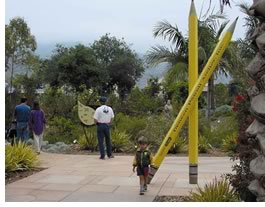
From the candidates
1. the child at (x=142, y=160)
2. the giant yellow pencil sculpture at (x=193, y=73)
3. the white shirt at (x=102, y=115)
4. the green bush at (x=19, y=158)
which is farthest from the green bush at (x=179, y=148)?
the child at (x=142, y=160)

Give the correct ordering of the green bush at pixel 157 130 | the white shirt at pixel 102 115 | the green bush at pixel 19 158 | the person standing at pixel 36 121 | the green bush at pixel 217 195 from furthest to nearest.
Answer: the green bush at pixel 157 130 → the person standing at pixel 36 121 → the white shirt at pixel 102 115 → the green bush at pixel 19 158 → the green bush at pixel 217 195

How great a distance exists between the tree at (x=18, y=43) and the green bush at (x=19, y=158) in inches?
1030

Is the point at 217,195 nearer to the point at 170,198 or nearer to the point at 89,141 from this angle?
the point at 170,198

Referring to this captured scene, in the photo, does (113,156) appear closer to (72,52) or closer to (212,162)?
(212,162)

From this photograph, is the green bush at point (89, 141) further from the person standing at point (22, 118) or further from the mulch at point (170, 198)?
the mulch at point (170, 198)

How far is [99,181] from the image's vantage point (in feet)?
30.7

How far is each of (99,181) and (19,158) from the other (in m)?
2.22

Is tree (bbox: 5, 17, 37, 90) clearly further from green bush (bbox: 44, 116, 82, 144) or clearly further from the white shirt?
the white shirt

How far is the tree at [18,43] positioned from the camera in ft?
122

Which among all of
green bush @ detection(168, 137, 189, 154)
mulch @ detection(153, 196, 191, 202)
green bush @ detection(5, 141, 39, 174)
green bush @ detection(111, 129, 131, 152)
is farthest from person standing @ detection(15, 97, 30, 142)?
mulch @ detection(153, 196, 191, 202)

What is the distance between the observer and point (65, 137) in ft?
59.4

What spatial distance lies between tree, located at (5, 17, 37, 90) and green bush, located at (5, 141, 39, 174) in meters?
26.2

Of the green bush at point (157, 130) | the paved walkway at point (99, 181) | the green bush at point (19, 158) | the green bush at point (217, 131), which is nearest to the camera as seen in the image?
the paved walkway at point (99, 181)
